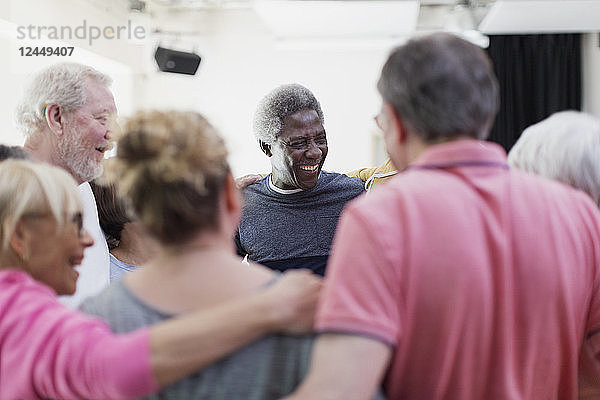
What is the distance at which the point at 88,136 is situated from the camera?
271 cm

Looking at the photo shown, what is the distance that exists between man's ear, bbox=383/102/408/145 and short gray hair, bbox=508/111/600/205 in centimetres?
58

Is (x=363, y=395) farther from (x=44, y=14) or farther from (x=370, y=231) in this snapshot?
(x=44, y=14)

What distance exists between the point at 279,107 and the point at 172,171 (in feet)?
5.96

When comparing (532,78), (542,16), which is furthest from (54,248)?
(532,78)

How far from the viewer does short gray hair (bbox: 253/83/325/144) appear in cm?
294

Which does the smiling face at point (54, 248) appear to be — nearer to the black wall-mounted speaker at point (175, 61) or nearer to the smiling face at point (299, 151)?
the smiling face at point (299, 151)

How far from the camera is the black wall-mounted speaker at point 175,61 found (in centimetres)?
732

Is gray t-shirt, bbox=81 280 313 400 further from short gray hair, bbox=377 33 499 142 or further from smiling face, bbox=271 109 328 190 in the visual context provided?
smiling face, bbox=271 109 328 190

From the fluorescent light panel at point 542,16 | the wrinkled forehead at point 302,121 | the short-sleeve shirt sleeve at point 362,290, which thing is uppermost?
the fluorescent light panel at point 542,16

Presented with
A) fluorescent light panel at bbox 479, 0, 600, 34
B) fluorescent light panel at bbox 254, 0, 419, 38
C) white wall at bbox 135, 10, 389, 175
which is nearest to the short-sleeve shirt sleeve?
fluorescent light panel at bbox 254, 0, 419, 38

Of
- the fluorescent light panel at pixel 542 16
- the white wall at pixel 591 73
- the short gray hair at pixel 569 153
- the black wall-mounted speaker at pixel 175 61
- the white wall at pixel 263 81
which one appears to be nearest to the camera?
the short gray hair at pixel 569 153

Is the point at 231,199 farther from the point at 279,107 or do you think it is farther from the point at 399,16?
the point at 399,16

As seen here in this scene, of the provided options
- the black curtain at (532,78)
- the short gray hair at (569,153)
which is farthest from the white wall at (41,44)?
the short gray hair at (569,153)

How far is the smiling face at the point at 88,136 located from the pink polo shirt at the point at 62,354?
4.52 feet
